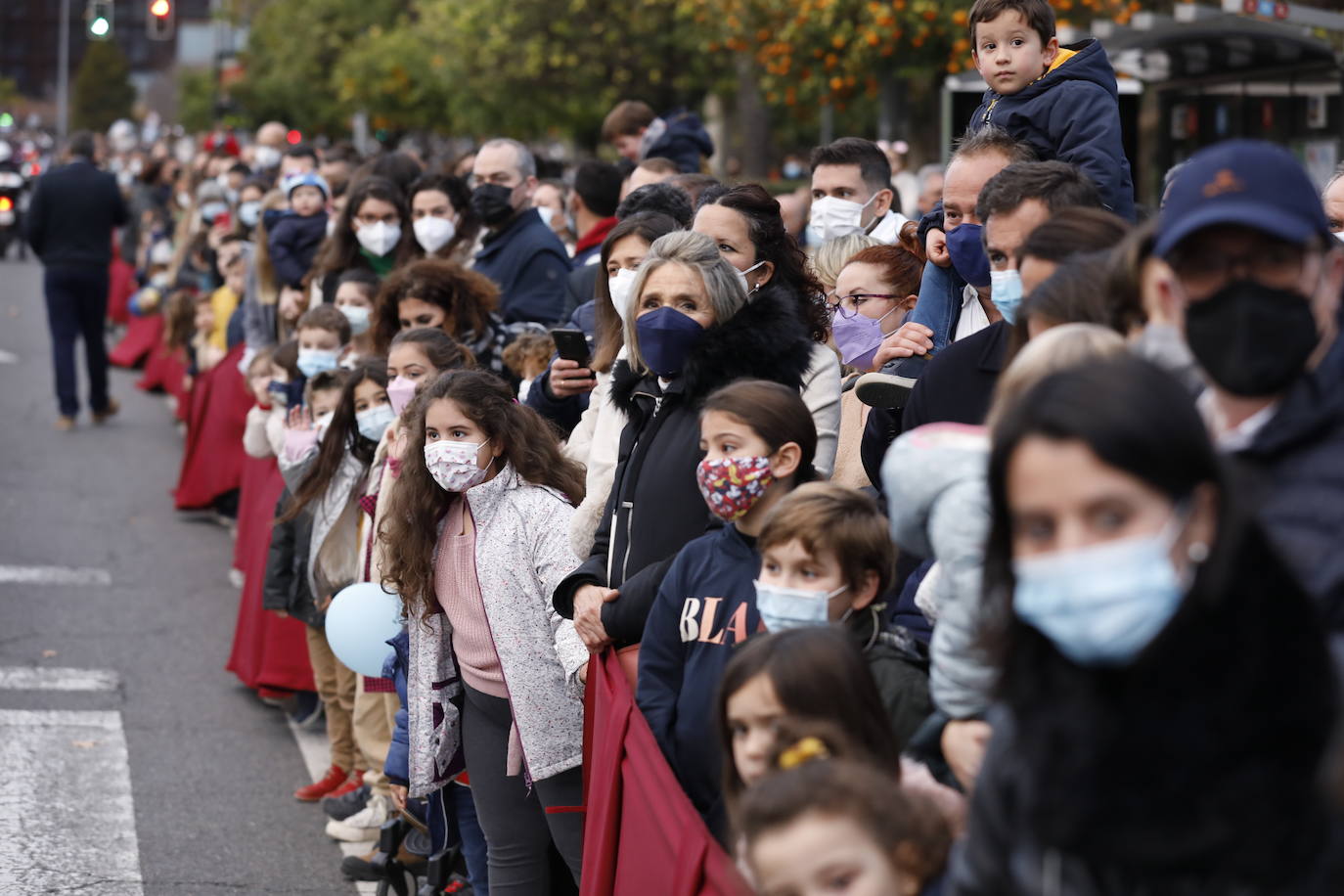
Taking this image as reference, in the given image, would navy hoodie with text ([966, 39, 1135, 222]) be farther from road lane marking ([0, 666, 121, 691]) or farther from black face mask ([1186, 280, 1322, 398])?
road lane marking ([0, 666, 121, 691])

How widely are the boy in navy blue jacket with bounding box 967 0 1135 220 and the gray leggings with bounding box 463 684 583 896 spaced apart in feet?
7.57

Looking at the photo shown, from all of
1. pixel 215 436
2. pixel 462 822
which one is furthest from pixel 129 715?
pixel 215 436

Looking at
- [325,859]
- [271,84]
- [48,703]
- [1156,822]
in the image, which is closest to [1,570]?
[48,703]

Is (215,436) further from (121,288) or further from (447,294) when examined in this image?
(121,288)

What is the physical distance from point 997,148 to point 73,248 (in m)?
12.5

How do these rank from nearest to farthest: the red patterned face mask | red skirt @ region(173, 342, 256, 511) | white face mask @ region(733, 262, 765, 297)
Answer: the red patterned face mask → white face mask @ region(733, 262, 765, 297) → red skirt @ region(173, 342, 256, 511)

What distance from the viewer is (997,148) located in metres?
4.92

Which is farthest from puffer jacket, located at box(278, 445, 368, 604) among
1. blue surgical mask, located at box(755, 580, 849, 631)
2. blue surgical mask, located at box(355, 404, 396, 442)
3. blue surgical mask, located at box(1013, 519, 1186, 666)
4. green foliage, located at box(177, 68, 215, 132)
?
green foliage, located at box(177, 68, 215, 132)

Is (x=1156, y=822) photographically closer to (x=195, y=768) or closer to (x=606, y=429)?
(x=606, y=429)

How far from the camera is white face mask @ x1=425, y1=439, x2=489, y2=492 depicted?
5492mm

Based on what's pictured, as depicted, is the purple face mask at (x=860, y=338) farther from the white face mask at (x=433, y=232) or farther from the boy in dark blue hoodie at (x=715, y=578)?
the white face mask at (x=433, y=232)

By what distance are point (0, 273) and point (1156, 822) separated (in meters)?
32.0

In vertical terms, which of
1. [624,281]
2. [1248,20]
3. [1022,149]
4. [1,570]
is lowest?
[1,570]

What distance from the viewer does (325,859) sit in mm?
6793
